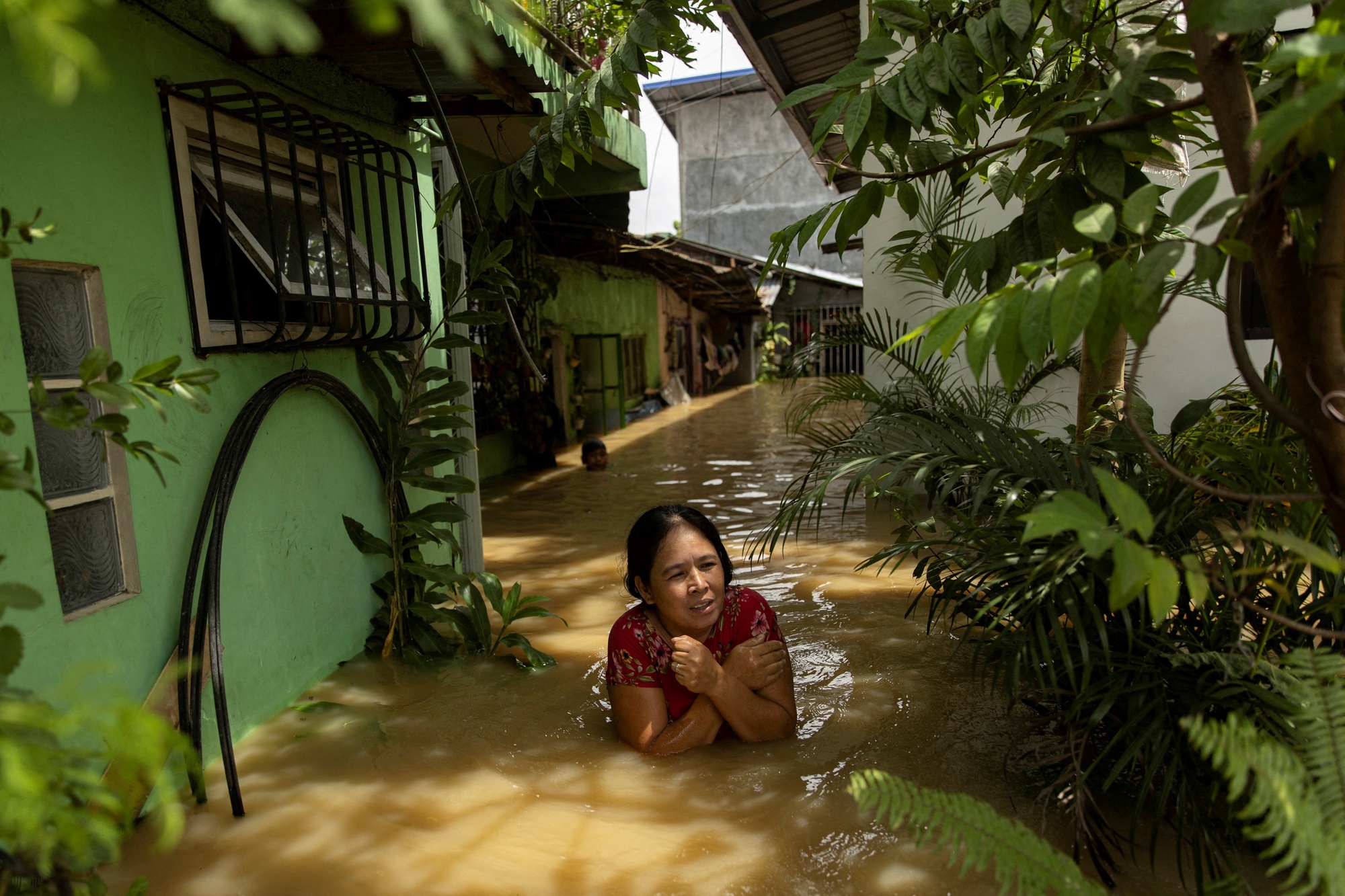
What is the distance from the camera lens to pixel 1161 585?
3.96 ft

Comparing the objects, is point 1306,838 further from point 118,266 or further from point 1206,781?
point 118,266

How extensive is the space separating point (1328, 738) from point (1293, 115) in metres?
0.95

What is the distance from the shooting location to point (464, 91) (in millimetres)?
4258

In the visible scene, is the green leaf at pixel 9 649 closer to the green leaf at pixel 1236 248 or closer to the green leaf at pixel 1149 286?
the green leaf at pixel 1149 286

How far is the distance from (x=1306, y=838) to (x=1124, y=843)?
137 centimetres

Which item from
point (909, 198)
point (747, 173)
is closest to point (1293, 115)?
point (909, 198)

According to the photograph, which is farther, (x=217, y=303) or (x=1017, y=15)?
(x=217, y=303)

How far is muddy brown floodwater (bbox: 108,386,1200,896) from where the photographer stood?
2410 millimetres

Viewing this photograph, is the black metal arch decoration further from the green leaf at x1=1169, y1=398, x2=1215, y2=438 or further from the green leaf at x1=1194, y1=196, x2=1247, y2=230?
the green leaf at x1=1169, y1=398, x2=1215, y2=438

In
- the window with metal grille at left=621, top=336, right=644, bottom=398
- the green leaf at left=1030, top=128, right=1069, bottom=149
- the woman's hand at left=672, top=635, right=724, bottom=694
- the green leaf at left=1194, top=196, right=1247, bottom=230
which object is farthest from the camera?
the window with metal grille at left=621, top=336, right=644, bottom=398

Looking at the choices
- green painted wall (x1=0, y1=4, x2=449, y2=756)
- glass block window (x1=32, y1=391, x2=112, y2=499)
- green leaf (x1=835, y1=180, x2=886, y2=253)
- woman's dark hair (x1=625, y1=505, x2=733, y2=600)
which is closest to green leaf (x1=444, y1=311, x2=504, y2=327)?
green painted wall (x1=0, y1=4, x2=449, y2=756)

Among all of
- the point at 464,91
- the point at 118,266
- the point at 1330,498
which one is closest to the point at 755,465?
the point at 464,91

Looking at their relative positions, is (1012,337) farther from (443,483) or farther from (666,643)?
(443,483)

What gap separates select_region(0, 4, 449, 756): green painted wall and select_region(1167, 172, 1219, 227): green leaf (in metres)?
2.14
